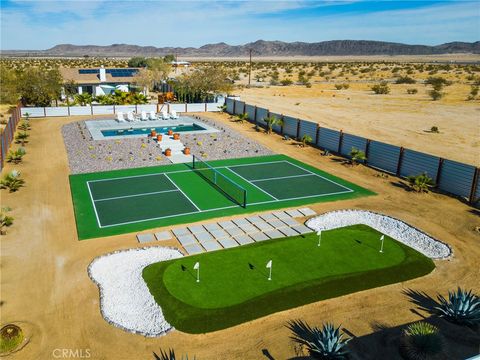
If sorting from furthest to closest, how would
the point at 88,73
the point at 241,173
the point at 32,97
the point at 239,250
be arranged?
the point at 88,73, the point at 32,97, the point at 241,173, the point at 239,250

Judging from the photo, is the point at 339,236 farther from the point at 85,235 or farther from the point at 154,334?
the point at 85,235

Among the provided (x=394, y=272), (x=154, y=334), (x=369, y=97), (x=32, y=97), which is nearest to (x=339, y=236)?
(x=394, y=272)

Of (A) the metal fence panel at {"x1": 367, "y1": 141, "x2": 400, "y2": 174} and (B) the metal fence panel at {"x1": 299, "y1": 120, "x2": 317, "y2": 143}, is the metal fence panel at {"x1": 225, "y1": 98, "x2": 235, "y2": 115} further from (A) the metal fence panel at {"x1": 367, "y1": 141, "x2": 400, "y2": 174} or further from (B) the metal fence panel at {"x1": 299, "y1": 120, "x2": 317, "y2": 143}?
(A) the metal fence panel at {"x1": 367, "y1": 141, "x2": 400, "y2": 174}

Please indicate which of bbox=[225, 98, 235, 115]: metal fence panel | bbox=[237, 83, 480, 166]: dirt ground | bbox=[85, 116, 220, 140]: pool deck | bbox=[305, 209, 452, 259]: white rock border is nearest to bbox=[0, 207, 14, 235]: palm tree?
bbox=[305, 209, 452, 259]: white rock border

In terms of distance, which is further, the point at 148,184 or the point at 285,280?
the point at 148,184

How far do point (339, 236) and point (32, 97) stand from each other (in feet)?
121

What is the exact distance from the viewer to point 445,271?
1332 cm

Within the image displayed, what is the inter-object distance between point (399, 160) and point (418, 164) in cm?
135

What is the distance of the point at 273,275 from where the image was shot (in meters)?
12.7

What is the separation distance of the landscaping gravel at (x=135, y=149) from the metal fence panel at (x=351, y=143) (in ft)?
16.1

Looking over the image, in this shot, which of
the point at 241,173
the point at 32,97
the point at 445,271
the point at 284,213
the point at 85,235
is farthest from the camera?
the point at 32,97

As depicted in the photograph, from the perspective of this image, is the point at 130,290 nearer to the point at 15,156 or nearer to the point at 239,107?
the point at 15,156

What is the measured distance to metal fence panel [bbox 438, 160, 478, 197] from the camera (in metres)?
19.2

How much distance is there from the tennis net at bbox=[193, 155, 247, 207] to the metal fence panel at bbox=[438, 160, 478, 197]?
10129 millimetres
